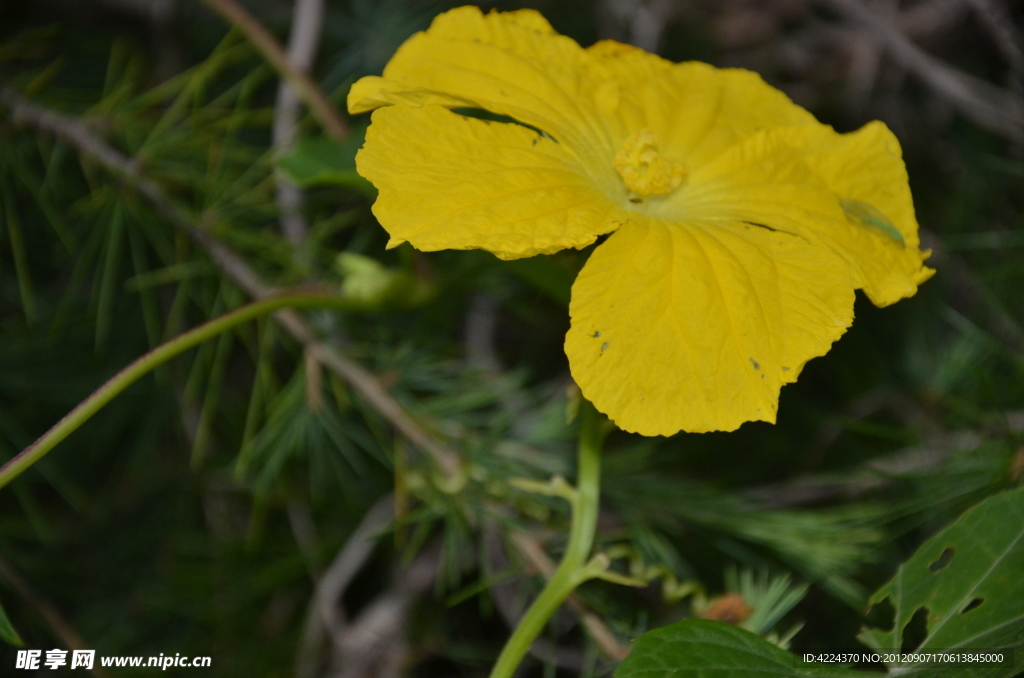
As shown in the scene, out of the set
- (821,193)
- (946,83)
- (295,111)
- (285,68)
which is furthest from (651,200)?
(946,83)

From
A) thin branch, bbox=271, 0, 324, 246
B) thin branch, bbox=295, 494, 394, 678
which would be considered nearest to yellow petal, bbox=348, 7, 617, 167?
thin branch, bbox=271, 0, 324, 246

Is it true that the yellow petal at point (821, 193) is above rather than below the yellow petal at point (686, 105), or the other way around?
below

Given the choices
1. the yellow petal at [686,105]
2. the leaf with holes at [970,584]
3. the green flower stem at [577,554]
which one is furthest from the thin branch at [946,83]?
the green flower stem at [577,554]

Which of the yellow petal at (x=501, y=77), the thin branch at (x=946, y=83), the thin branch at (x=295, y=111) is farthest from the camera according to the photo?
the thin branch at (x=946, y=83)

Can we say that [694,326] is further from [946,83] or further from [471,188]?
[946,83]

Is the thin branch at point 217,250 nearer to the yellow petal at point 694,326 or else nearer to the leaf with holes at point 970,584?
the yellow petal at point 694,326

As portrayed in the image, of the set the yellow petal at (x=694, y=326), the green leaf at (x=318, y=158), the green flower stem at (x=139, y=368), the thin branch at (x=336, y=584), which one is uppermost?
the green leaf at (x=318, y=158)

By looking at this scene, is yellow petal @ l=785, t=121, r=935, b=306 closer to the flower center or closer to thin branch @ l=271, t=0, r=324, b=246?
the flower center
